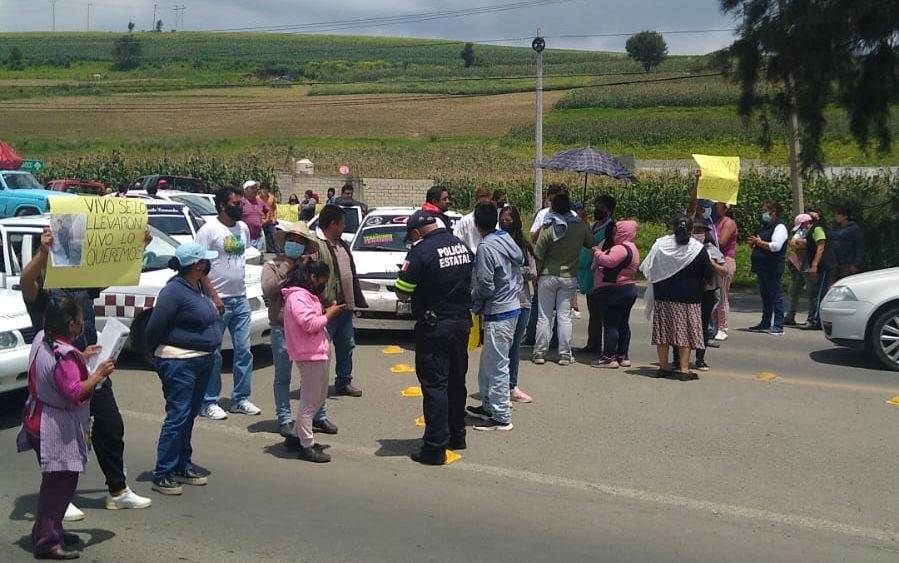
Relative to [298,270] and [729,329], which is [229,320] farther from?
[729,329]

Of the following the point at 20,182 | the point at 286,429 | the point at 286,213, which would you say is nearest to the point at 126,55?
the point at 20,182

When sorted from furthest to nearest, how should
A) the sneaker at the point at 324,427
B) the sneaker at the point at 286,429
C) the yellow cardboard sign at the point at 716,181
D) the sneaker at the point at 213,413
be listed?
the yellow cardboard sign at the point at 716,181
the sneaker at the point at 213,413
the sneaker at the point at 324,427
the sneaker at the point at 286,429

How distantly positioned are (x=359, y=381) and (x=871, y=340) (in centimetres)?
568

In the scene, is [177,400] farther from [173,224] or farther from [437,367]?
[173,224]

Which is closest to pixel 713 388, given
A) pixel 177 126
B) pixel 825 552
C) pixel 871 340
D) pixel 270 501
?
pixel 871 340

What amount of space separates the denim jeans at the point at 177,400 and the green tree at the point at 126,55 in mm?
117269

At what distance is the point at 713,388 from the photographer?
391 inches

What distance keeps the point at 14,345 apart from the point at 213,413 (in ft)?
5.72

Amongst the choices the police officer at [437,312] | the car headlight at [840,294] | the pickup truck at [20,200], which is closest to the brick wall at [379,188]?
the pickup truck at [20,200]

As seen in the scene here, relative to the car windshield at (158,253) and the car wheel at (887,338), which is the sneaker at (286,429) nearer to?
the car windshield at (158,253)

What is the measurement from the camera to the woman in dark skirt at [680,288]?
10117 millimetres

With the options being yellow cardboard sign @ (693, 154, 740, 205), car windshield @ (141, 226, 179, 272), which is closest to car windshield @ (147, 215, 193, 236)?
car windshield @ (141, 226, 179, 272)

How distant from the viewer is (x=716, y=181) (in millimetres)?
12828

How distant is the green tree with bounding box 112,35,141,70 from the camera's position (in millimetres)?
116062
